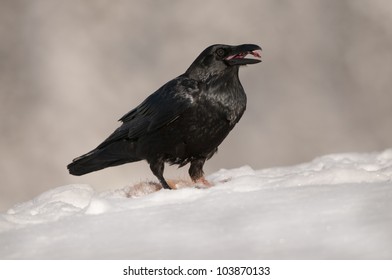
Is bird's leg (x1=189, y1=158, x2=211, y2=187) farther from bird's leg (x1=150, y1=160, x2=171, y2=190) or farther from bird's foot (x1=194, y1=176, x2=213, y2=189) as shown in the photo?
bird's leg (x1=150, y1=160, x2=171, y2=190)

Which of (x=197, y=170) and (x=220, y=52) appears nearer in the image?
(x=220, y=52)

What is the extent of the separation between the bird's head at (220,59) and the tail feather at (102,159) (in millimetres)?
1294

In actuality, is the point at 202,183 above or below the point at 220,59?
below

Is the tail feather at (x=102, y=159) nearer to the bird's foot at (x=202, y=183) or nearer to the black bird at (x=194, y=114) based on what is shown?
the black bird at (x=194, y=114)

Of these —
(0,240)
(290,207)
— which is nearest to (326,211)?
(290,207)

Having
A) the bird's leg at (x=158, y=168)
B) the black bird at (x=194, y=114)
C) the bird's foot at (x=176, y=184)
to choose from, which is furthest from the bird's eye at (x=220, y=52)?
the bird's foot at (x=176, y=184)

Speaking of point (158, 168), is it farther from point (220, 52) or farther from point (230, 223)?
point (230, 223)

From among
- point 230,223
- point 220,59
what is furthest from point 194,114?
point 230,223

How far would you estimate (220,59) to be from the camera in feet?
23.0

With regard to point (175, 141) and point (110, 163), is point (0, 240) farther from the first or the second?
point (110, 163)

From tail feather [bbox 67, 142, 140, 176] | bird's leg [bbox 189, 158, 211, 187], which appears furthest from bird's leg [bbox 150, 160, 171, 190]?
tail feather [bbox 67, 142, 140, 176]

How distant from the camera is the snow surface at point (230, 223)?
13.2ft

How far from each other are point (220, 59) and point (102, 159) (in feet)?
6.46

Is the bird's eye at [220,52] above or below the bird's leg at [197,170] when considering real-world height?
above
